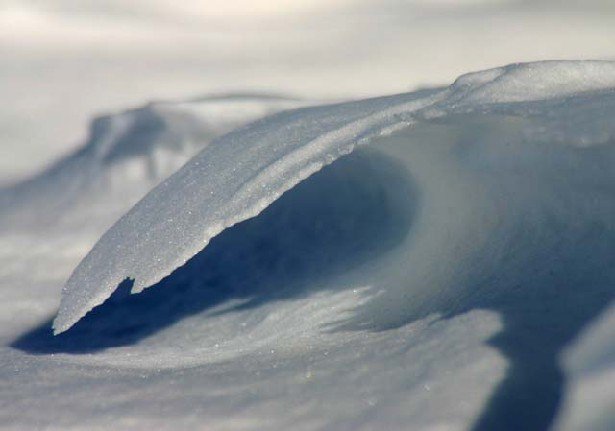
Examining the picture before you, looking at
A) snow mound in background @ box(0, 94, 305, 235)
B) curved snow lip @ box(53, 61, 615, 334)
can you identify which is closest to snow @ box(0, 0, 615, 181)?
snow mound in background @ box(0, 94, 305, 235)

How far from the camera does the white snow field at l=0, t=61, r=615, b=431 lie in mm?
667

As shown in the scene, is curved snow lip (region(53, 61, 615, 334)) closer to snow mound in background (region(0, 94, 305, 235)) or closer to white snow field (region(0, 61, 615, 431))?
white snow field (region(0, 61, 615, 431))

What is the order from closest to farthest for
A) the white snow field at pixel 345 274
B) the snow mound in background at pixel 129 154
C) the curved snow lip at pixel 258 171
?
the white snow field at pixel 345 274, the curved snow lip at pixel 258 171, the snow mound in background at pixel 129 154

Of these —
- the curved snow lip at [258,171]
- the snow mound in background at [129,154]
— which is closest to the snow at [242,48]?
the snow mound in background at [129,154]

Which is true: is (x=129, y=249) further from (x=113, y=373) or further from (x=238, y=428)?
(x=238, y=428)

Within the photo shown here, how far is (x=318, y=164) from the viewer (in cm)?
83

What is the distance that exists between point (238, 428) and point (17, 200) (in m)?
0.72

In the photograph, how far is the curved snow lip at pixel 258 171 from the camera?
32.9 inches

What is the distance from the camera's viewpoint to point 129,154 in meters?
1.27

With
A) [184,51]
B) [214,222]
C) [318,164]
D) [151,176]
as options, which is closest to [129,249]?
[214,222]

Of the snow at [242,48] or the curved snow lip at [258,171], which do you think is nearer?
the curved snow lip at [258,171]

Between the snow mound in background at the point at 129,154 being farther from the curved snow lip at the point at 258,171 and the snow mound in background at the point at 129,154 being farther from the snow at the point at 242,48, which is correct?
the curved snow lip at the point at 258,171

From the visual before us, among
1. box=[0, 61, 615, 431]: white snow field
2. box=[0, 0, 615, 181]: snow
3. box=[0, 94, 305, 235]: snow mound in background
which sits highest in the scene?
box=[0, 0, 615, 181]: snow

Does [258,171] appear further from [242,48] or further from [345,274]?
[242,48]
